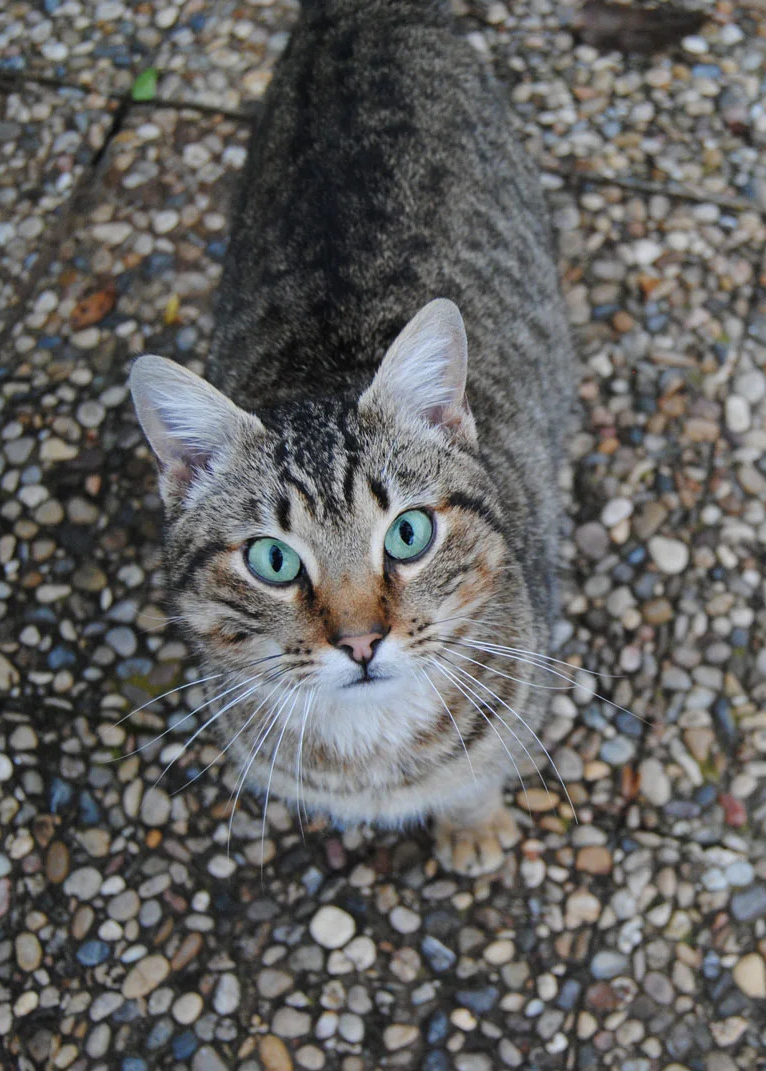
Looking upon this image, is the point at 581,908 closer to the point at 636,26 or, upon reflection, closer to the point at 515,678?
the point at 515,678

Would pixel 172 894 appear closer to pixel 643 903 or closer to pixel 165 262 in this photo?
pixel 643 903

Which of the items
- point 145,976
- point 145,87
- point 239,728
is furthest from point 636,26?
point 145,976

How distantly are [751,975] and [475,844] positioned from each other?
2.70ft

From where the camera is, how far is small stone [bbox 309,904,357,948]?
3.08 metres

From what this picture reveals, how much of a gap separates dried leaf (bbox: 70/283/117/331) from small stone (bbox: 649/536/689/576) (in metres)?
2.22

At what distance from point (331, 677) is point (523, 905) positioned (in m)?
1.25

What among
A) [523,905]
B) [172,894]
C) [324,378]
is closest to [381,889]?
[523,905]

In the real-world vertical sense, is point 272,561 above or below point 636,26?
below

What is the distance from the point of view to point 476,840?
125 inches

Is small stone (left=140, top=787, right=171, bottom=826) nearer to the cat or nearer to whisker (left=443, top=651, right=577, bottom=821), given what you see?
the cat

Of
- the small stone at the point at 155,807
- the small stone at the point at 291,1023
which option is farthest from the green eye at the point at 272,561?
the small stone at the point at 291,1023

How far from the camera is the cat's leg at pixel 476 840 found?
3.14 m

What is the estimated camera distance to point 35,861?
3.23m

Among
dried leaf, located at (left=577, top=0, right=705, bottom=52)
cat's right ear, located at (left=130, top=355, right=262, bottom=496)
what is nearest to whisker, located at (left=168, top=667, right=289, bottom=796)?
cat's right ear, located at (left=130, top=355, right=262, bottom=496)
